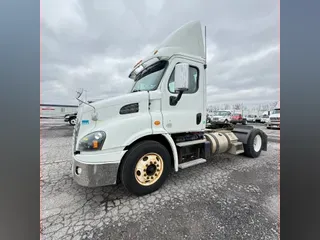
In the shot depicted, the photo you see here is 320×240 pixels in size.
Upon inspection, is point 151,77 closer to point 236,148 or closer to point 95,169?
point 95,169

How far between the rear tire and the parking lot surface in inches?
47.7

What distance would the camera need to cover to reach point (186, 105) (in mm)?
2775

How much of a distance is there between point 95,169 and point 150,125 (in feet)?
3.61

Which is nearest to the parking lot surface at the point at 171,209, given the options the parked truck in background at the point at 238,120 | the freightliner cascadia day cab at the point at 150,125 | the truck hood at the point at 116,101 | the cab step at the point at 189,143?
the freightliner cascadia day cab at the point at 150,125

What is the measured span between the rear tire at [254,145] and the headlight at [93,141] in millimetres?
4354

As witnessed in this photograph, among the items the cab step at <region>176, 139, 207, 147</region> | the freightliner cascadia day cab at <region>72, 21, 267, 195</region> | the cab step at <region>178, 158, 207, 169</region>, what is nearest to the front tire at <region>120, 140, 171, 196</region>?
the freightliner cascadia day cab at <region>72, 21, 267, 195</region>

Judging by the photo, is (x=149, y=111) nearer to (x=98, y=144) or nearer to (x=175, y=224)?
(x=98, y=144)

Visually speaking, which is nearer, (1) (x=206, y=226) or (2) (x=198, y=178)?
(1) (x=206, y=226)

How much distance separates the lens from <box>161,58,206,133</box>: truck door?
8.24ft

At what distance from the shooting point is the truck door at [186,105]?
251cm

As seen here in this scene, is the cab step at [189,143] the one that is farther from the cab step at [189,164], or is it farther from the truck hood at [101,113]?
the truck hood at [101,113]
